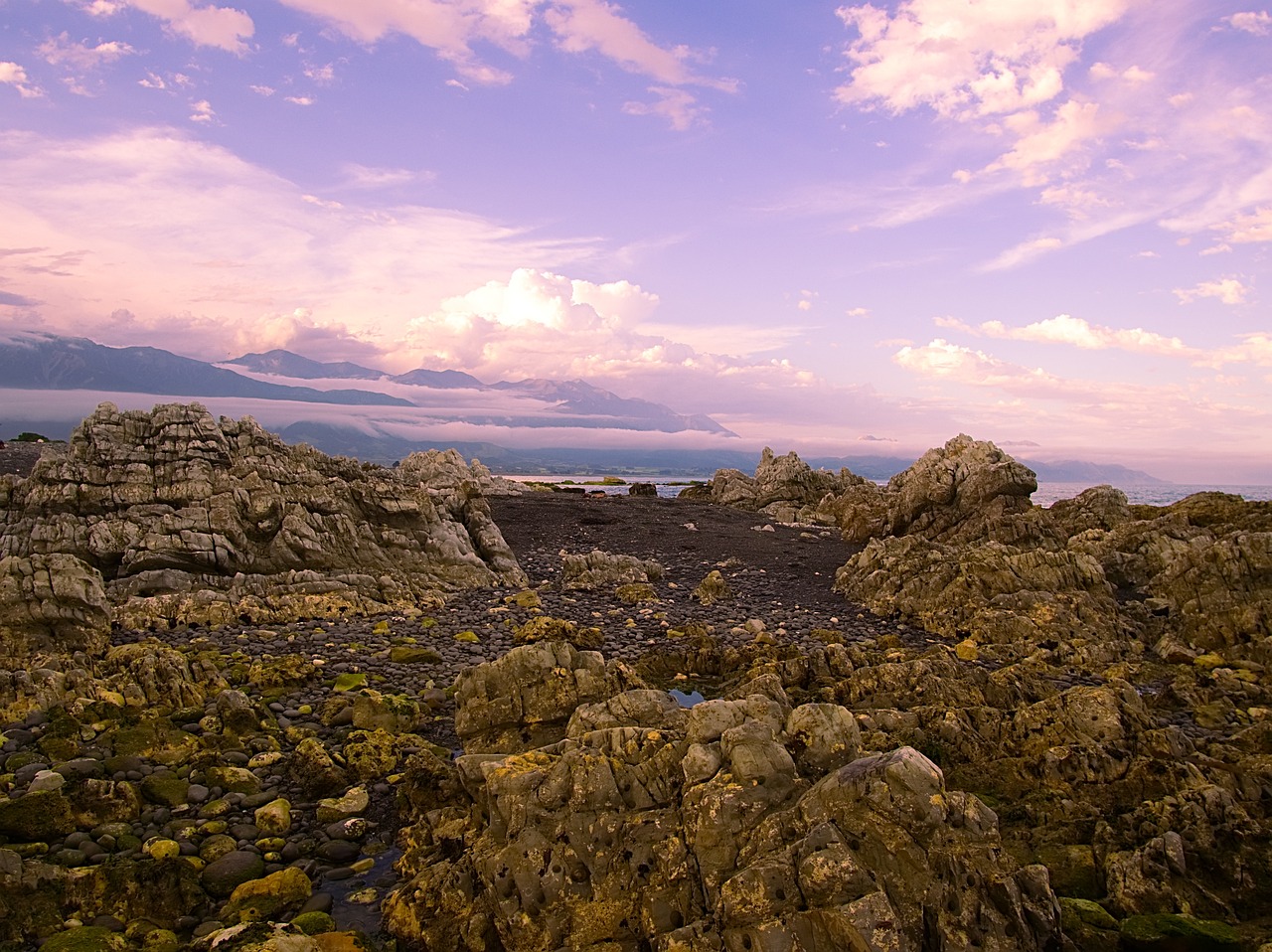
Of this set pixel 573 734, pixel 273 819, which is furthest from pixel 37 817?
pixel 573 734

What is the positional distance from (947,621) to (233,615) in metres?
22.5

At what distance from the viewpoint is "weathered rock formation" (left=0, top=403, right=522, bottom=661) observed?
19531 mm

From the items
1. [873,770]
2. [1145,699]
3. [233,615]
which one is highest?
[873,770]

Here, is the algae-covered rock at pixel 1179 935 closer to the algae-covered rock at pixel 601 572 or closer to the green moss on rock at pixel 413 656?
the green moss on rock at pixel 413 656

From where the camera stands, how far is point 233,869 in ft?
31.3

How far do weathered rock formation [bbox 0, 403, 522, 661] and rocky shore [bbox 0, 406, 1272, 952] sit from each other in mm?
128

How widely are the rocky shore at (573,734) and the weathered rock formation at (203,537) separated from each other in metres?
0.13

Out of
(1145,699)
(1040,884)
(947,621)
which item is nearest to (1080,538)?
(947,621)

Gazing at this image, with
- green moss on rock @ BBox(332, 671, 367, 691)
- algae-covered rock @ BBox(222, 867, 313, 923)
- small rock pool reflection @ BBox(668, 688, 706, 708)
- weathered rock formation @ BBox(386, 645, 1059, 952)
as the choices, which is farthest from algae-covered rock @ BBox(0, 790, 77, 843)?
small rock pool reflection @ BBox(668, 688, 706, 708)

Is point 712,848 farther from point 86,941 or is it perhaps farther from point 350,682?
point 350,682

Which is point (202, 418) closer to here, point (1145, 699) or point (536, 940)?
point (536, 940)

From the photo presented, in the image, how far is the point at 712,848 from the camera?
8125mm

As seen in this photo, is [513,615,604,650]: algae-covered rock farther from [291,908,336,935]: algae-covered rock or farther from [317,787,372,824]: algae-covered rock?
[291,908,336,935]: algae-covered rock

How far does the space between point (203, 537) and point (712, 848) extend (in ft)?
72.6
